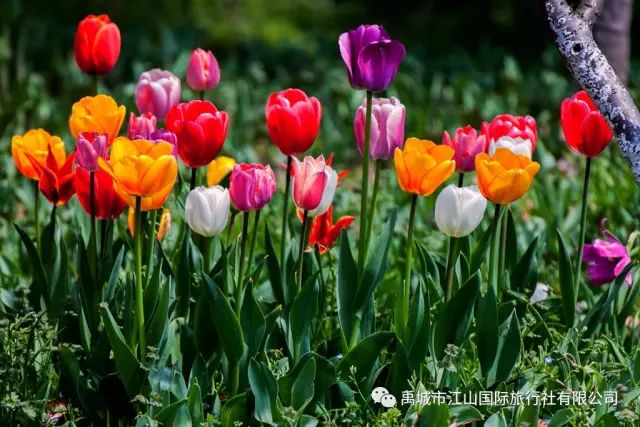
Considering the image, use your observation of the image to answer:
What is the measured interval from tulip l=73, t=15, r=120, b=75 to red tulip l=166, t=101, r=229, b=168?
510 mm

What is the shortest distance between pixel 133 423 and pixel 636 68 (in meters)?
5.27

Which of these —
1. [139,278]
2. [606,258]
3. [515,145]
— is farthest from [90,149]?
[606,258]

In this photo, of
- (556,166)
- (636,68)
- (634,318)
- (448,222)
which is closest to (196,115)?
(448,222)

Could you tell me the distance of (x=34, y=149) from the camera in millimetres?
2574

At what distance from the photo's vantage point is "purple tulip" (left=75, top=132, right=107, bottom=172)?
2.24 metres

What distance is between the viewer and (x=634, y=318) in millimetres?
2781

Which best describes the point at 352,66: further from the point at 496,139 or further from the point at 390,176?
the point at 390,176

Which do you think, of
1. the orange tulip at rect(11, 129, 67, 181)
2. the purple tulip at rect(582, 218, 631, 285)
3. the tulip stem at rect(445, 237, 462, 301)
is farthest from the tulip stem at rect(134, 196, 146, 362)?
the purple tulip at rect(582, 218, 631, 285)

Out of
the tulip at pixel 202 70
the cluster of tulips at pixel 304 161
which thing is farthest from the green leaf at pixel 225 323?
the tulip at pixel 202 70

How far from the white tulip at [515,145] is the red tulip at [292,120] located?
16.8 inches

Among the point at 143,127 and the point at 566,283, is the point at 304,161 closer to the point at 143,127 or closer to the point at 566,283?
the point at 143,127

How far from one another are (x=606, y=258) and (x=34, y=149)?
1.51 meters

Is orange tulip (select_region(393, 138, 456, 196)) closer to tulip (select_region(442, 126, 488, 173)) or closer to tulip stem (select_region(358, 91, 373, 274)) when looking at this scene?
tulip stem (select_region(358, 91, 373, 274))

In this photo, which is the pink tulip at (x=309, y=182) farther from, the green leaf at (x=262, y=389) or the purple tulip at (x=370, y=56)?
the green leaf at (x=262, y=389)
